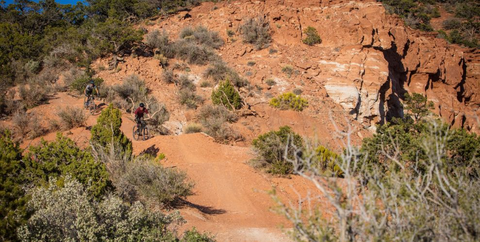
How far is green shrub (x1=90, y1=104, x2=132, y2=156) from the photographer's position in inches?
413

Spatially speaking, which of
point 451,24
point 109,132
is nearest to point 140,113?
point 109,132

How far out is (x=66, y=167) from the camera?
646 cm

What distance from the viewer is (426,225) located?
349 centimetres

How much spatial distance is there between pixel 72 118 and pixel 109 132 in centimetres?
496

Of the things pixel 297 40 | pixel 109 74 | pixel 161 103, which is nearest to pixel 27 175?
pixel 161 103

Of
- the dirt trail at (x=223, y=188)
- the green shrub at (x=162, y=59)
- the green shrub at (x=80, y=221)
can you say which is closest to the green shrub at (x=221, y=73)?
the green shrub at (x=162, y=59)

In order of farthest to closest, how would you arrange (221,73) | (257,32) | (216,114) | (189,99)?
(257,32), (221,73), (189,99), (216,114)

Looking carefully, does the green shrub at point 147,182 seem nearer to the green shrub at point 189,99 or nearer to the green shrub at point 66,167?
the green shrub at point 66,167

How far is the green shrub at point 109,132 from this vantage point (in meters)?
10.5

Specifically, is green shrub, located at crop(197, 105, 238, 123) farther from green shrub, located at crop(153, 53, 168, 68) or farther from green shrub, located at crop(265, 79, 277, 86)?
green shrub, located at crop(153, 53, 168, 68)

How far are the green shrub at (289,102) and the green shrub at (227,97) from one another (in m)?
2.33

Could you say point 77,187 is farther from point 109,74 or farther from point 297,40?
point 297,40

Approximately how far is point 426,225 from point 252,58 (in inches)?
822

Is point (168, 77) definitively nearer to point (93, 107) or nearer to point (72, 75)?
point (72, 75)
